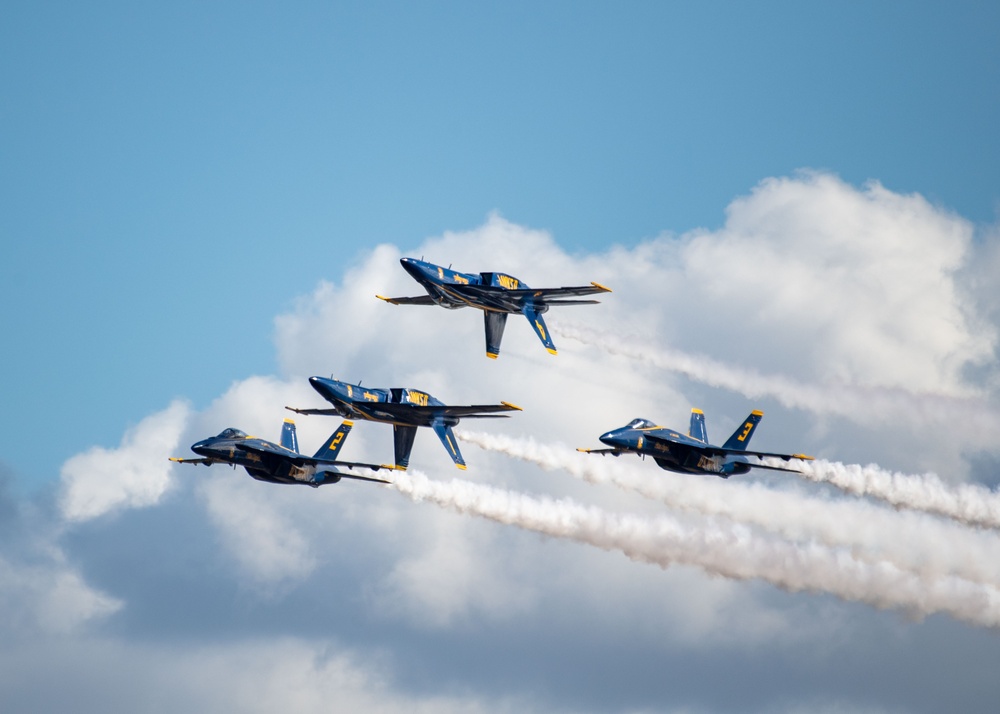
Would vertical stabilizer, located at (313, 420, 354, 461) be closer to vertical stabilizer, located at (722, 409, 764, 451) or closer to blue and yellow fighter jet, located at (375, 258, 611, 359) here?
blue and yellow fighter jet, located at (375, 258, 611, 359)

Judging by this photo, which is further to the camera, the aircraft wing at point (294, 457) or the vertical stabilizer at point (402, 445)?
the vertical stabilizer at point (402, 445)

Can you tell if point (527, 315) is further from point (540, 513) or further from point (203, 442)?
point (203, 442)

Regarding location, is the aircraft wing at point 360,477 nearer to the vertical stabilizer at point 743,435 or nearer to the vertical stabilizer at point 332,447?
the vertical stabilizer at point 332,447

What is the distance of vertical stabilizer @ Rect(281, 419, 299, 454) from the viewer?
139 m

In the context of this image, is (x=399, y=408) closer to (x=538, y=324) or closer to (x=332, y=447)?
(x=332, y=447)

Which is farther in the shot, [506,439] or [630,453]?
[506,439]

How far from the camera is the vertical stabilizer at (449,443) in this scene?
134875mm

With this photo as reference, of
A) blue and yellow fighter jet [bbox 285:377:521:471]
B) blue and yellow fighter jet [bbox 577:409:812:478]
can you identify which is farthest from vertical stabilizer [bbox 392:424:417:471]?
blue and yellow fighter jet [bbox 577:409:812:478]

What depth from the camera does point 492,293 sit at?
446 feet

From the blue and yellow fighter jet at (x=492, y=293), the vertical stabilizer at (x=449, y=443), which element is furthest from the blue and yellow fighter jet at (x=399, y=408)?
the blue and yellow fighter jet at (x=492, y=293)

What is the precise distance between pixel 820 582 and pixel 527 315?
86.2 ft

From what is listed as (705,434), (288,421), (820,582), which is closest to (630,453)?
(705,434)

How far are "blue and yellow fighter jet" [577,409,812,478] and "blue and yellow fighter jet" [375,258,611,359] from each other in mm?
8915

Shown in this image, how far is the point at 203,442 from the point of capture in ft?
433
